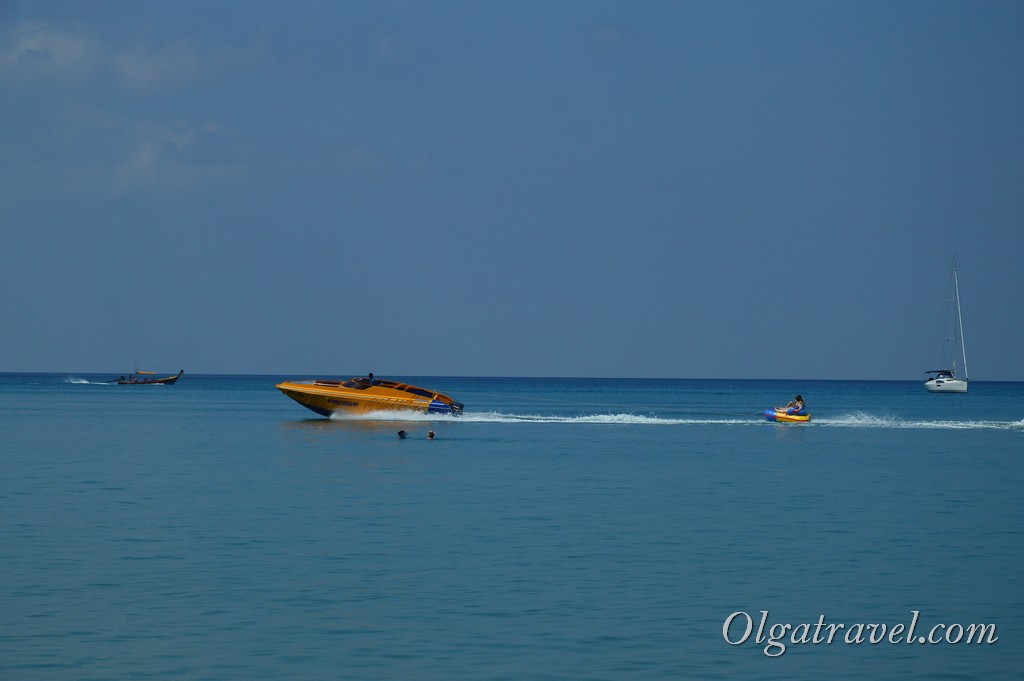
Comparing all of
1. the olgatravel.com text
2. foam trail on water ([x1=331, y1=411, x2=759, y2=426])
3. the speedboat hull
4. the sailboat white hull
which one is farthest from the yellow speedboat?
the sailboat white hull

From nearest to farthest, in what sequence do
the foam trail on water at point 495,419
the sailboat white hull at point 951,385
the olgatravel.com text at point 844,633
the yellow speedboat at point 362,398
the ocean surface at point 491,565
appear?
the ocean surface at point 491,565 < the olgatravel.com text at point 844,633 < the yellow speedboat at point 362,398 < the foam trail on water at point 495,419 < the sailboat white hull at point 951,385

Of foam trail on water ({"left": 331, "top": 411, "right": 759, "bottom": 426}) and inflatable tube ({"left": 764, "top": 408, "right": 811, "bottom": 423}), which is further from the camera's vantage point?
inflatable tube ({"left": 764, "top": 408, "right": 811, "bottom": 423})

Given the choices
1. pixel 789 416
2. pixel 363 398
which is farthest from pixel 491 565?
pixel 789 416

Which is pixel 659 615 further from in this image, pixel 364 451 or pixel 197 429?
pixel 197 429

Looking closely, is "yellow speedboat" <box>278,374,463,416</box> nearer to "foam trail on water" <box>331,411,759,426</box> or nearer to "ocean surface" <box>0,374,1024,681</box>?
"foam trail on water" <box>331,411,759,426</box>

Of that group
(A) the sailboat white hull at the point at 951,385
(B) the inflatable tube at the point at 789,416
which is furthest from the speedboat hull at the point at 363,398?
(A) the sailboat white hull at the point at 951,385

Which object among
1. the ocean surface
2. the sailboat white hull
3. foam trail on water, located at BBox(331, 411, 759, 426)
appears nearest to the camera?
the ocean surface

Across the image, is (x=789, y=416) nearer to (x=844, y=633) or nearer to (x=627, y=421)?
(x=627, y=421)

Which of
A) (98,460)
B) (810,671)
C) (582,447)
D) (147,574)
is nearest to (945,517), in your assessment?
(810,671)

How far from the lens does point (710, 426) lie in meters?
76.5

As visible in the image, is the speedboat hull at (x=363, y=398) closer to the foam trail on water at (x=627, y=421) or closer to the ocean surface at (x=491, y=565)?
the foam trail on water at (x=627, y=421)

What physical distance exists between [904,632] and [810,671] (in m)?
2.74

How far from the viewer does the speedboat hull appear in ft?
238

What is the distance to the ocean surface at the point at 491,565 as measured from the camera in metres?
16.3
